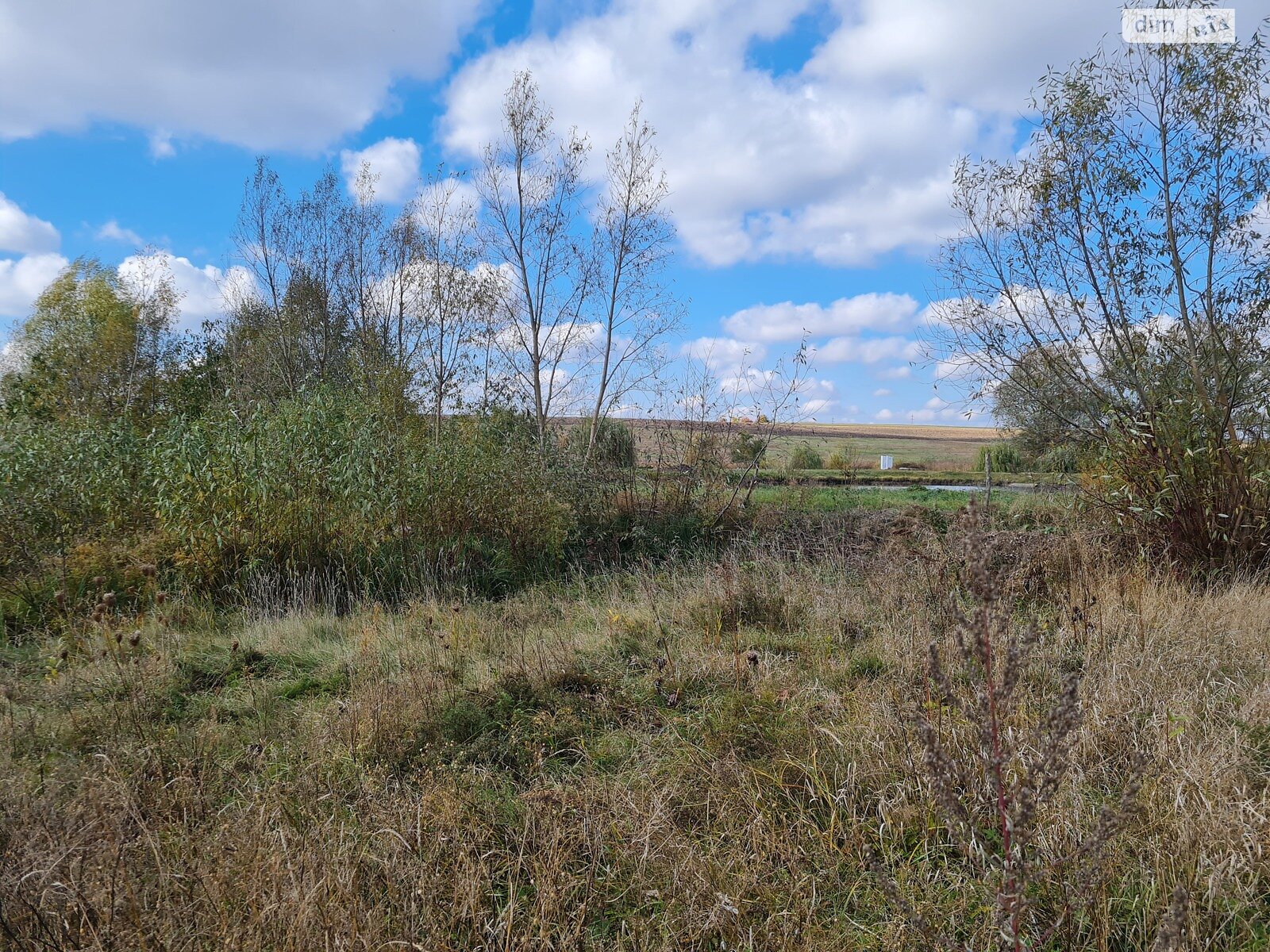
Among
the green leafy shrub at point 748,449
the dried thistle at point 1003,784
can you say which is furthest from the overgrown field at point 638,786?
the green leafy shrub at point 748,449

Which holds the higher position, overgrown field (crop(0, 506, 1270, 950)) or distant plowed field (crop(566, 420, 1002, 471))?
distant plowed field (crop(566, 420, 1002, 471))

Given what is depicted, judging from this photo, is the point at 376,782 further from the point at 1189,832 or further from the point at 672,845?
the point at 1189,832

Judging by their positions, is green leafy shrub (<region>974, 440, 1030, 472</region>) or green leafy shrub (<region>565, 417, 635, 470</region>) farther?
green leafy shrub (<region>974, 440, 1030, 472</region>)

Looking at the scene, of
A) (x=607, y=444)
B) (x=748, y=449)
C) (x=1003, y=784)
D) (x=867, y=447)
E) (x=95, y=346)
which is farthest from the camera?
(x=867, y=447)

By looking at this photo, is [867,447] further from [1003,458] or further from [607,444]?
[607,444]

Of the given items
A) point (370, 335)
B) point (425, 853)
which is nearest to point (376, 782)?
point (425, 853)

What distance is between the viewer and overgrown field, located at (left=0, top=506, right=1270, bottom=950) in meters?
2.28

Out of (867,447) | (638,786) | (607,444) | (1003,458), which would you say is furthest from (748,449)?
(867,447)

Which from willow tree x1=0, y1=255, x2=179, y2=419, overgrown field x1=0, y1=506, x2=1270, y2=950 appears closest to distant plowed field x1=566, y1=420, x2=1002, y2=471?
overgrown field x1=0, y1=506, x2=1270, y2=950

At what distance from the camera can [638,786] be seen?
10.5ft

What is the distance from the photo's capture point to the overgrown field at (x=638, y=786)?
7.48 feet

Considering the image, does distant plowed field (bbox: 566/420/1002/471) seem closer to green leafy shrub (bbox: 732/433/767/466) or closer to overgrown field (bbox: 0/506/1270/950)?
green leafy shrub (bbox: 732/433/767/466)

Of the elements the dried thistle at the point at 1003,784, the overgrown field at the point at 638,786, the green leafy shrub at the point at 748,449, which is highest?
the green leafy shrub at the point at 748,449

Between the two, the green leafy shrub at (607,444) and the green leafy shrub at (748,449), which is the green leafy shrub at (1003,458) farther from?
the green leafy shrub at (607,444)
